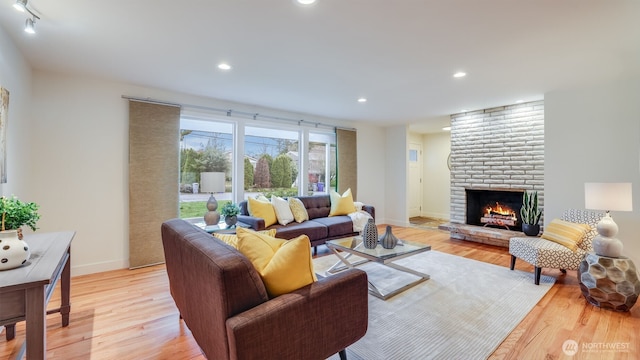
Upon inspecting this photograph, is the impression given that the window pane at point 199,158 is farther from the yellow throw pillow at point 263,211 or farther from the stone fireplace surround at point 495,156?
the stone fireplace surround at point 495,156

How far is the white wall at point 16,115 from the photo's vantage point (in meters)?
2.31

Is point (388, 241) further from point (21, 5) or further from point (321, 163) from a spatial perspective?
point (21, 5)

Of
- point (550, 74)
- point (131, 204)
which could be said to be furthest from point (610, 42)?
point (131, 204)

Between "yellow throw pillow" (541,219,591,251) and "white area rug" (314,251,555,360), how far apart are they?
0.47 meters

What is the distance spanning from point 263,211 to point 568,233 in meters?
3.73

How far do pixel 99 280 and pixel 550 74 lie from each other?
223 inches

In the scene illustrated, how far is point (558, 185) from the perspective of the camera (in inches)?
156

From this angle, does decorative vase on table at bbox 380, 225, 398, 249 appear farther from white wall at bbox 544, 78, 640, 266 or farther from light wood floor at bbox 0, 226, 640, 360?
white wall at bbox 544, 78, 640, 266

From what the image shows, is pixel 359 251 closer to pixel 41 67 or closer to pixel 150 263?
pixel 150 263

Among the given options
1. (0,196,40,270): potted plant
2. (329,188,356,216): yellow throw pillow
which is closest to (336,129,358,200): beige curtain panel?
(329,188,356,216): yellow throw pillow

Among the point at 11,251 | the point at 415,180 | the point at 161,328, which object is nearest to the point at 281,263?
the point at 11,251

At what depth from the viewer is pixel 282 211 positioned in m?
4.22

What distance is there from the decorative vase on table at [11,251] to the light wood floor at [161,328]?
896 millimetres

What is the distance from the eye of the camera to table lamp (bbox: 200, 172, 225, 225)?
360 cm
